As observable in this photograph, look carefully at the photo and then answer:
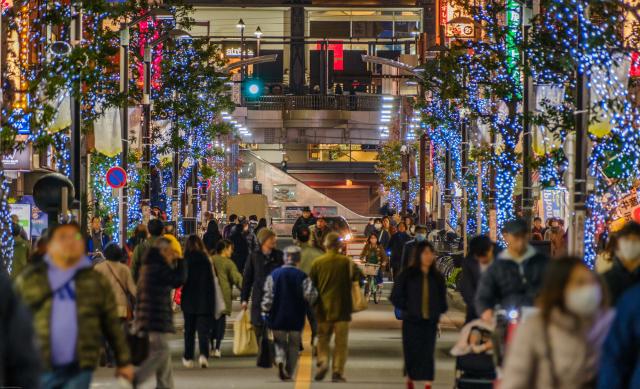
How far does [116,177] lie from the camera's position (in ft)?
103

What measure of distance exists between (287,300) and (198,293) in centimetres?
174

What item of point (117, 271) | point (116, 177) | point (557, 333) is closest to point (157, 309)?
point (117, 271)

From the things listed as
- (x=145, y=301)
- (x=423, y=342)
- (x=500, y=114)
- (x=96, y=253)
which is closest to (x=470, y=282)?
(x=423, y=342)

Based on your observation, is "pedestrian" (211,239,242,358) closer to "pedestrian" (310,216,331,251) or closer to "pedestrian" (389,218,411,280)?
"pedestrian" (310,216,331,251)

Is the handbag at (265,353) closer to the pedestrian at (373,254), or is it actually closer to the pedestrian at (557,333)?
the pedestrian at (557,333)

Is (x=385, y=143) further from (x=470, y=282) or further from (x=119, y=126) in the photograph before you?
(x=470, y=282)

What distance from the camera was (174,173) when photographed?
48031mm

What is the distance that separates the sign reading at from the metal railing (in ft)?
167

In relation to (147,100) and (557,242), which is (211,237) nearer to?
(147,100)

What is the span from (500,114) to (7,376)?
3015 centimetres

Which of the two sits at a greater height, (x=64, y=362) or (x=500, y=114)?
(x=500, y=114)

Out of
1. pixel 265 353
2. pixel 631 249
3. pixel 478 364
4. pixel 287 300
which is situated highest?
pixel 631 249

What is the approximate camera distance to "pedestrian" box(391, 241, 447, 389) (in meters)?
16.0

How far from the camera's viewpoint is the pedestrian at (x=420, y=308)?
16.0 meters
